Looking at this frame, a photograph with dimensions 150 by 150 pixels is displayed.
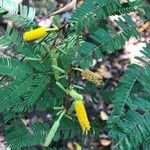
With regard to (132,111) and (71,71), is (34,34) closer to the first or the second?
(71,71)

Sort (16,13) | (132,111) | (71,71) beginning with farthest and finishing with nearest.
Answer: (16,13) → (71,71) → (132,111)

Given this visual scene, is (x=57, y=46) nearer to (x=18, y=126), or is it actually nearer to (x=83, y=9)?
(x=83, y=9)

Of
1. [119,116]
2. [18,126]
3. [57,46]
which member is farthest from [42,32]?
[18,126]

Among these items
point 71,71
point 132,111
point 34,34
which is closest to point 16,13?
point 34,34

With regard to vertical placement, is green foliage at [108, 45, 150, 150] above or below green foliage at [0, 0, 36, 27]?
below

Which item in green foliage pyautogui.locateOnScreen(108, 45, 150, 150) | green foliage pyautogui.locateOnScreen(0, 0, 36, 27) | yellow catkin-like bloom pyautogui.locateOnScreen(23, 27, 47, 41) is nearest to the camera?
green foliage pyautogui.locateOnScreen(108, 45, 150, 150)

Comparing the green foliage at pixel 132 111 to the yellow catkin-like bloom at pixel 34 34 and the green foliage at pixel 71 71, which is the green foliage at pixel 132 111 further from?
the yellow catkin-like bloom at pixel 34 34

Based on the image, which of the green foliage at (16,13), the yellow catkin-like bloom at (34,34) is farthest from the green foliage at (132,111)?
the green foliage at (16,13)

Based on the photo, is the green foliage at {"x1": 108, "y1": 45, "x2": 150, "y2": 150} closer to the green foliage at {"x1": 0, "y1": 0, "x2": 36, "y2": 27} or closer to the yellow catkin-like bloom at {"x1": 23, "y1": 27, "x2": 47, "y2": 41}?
the yellow catkin-like bloom at {"x1": 23, "y1": 27, "x2": 47, "y2": 41}

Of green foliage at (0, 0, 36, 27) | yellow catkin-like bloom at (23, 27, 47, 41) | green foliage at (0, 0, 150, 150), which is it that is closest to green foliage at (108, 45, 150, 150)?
green foliage at (0, 0, 150, 150)
